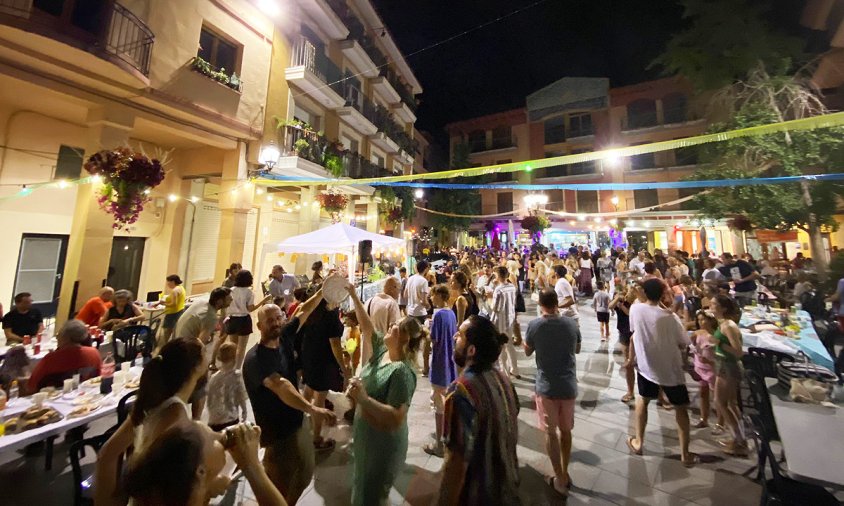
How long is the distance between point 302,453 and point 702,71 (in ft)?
53.5

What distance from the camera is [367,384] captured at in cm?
218

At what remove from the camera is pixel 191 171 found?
9.48 metres

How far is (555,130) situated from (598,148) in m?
4.01

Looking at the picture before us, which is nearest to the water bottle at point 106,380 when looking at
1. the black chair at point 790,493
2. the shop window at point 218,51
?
the black chair at point 790,493

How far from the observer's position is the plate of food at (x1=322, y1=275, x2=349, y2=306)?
11.4 feet

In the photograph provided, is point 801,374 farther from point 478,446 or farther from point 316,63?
point 316,63

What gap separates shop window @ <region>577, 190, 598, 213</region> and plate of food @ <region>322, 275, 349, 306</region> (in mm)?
25563

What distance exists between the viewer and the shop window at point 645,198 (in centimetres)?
2259

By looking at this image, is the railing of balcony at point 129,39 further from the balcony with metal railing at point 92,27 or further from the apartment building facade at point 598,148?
the apartment building facade at point 598,148

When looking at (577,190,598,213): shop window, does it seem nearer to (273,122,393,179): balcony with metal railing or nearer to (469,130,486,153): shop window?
(469,130,486,153): shop window

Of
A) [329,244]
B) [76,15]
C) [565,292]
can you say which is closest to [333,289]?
[565,292]

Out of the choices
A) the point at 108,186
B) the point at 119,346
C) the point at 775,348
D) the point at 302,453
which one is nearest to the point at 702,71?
the point at 775,348

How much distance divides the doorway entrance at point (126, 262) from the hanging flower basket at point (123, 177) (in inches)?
145

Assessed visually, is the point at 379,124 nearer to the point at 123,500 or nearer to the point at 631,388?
the point at 631,388
